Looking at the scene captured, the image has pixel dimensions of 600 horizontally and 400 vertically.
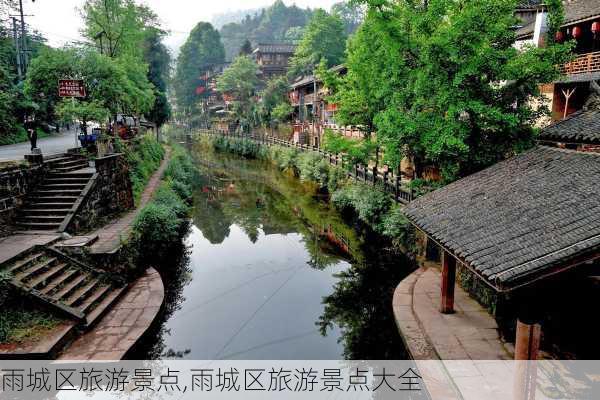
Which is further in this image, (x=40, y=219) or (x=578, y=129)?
(x=40, y=219)

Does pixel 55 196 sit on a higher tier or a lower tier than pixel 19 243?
higher

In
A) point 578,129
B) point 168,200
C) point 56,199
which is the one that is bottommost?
point 168,200

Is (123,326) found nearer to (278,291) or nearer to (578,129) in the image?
(278,291)

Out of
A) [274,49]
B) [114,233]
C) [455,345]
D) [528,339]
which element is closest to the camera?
[528,339]

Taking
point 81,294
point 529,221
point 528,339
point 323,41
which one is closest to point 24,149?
point 81,294

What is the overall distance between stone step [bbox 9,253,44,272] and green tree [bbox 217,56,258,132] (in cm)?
4106

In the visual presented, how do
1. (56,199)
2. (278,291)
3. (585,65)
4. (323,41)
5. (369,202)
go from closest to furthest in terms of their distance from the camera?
(278,291), (56,199), (585,65), (369,202), (323,41)

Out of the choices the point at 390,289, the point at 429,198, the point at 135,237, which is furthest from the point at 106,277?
the point at 429,198

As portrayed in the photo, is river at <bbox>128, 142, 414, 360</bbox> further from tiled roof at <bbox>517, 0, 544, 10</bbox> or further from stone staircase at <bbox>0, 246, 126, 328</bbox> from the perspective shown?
tiled roof at <bbox>517, 0, 544, 10</bbox>

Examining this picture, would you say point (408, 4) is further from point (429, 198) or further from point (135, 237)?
point (135, 237)

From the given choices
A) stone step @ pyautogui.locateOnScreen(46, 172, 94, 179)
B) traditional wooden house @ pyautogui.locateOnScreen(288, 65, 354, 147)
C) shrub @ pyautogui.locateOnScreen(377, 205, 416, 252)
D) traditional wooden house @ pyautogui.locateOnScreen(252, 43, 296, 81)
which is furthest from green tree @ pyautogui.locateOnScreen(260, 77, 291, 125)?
shrub @ pyautogui.locateOnScreen(377, 205, 416, 252)

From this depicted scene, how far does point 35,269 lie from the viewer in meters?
10.5

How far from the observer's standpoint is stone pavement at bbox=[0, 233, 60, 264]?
1062 centimetres

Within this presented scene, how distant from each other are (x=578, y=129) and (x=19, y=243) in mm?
15371
